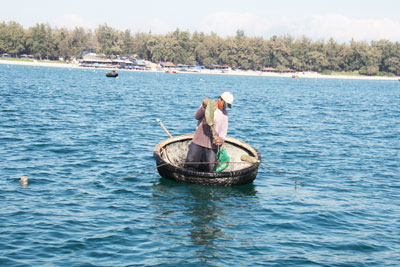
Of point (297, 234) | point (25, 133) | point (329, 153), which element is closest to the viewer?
point (297, 234)

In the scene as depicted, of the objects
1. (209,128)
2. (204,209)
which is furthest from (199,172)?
(204,209)

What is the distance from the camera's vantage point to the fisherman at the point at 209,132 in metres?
13.4

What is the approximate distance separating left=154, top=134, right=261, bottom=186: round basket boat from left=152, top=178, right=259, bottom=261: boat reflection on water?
278 millimetres

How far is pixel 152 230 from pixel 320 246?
406cm

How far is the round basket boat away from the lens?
14750mm

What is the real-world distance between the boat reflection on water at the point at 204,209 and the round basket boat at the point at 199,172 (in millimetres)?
278

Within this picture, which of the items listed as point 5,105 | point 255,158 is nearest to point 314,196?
point 255,158

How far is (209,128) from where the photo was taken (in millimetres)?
14281

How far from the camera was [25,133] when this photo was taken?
24.7 m

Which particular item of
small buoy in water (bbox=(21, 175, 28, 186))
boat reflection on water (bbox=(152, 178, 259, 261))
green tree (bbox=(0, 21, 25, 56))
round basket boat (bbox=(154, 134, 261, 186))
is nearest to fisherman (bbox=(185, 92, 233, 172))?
round basket boat (bbox=(154, 134, 261, 186))

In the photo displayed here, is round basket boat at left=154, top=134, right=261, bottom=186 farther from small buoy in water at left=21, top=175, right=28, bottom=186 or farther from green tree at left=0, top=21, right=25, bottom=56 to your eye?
green tree at left=0, top=21, right=25, bottom=56

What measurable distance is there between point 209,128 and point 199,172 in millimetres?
1454

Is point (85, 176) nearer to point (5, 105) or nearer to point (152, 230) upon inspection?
point (152, 230)

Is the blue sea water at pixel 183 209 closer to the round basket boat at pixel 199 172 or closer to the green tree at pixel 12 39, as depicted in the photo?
the round basket boat at pixel 199 172
